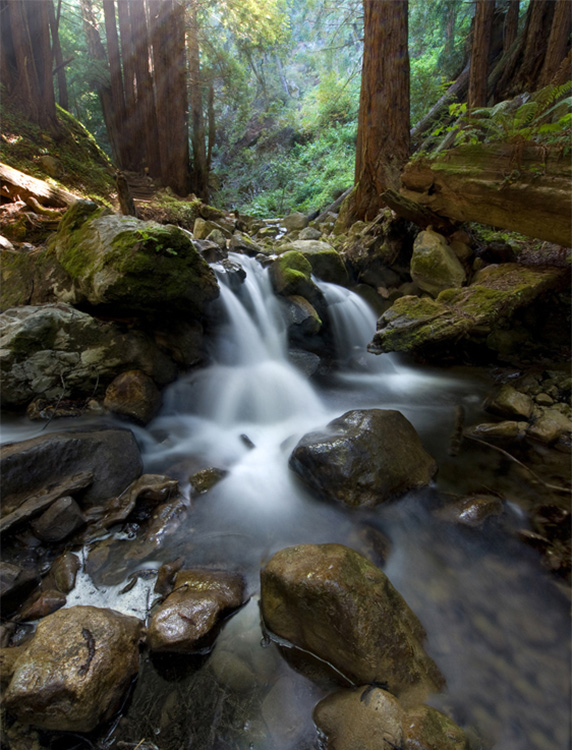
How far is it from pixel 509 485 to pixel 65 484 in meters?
4.22

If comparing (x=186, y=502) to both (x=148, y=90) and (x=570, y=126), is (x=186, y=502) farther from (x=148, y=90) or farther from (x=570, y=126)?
(x=148, y=90)

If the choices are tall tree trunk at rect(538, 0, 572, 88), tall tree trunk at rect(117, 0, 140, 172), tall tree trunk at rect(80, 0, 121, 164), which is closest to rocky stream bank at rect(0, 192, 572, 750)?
tall tree trunk at rect(538, 0, 572, 88)

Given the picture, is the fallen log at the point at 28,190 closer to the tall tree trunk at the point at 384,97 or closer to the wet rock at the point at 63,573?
the wet rock at the point at 63,573

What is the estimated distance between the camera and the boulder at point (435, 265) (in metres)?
5.64

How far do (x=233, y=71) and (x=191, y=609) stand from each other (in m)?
17.4

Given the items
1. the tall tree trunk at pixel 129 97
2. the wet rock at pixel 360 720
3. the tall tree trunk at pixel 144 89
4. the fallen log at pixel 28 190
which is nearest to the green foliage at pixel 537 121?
the wet rock at pixel 360 720

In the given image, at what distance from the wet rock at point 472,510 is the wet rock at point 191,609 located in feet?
6.23

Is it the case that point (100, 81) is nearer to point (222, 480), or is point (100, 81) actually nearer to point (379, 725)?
point (222, 480)

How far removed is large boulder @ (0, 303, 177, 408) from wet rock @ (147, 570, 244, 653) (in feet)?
9.23

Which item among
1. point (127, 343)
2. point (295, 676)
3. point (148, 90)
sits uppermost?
point (148, 90)

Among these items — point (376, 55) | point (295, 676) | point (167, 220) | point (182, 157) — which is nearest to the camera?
A: point (295, 676)

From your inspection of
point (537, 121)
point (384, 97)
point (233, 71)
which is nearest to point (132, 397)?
point (537, 121)

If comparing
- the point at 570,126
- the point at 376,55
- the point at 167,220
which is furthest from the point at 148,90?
the point at 570,126

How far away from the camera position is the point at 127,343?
466cm
